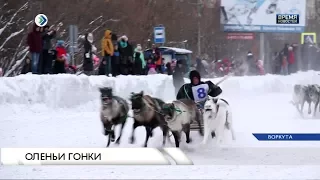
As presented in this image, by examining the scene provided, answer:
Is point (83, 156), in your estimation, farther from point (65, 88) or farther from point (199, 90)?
point (65, 88)

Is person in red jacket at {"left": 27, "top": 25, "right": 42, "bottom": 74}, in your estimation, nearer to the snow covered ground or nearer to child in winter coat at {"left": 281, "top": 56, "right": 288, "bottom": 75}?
the snow covered ground

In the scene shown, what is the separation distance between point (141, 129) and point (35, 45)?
3723mm

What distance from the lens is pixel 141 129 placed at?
31.9 ft

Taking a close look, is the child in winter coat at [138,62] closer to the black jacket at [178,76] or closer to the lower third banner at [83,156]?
the black jacket at [178,76]

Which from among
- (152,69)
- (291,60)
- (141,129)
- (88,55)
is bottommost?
(141,129)

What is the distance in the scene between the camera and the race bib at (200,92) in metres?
10.1

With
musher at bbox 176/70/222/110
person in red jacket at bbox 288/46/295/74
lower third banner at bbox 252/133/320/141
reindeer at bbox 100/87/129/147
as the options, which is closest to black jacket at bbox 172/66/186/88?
musher at bbox 176/70/222/110

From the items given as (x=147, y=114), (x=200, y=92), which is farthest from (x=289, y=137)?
(x=147, y=114)

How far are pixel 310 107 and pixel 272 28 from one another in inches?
131

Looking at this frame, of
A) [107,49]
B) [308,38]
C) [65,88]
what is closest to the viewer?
[65,88]

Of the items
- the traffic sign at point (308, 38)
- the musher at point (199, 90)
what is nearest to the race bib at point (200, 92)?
the musher at point (199, 90)

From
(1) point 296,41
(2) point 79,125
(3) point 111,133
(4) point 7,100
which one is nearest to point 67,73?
(4) point 7,100

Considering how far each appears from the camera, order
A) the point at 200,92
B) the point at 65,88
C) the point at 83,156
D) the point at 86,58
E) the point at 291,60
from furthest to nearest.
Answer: the point at 291,60 < the point at 86,58 < the point at 65,88 < the point at 200,92 < the point at 83,156

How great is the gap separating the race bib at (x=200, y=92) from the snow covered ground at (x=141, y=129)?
1.93 ft
